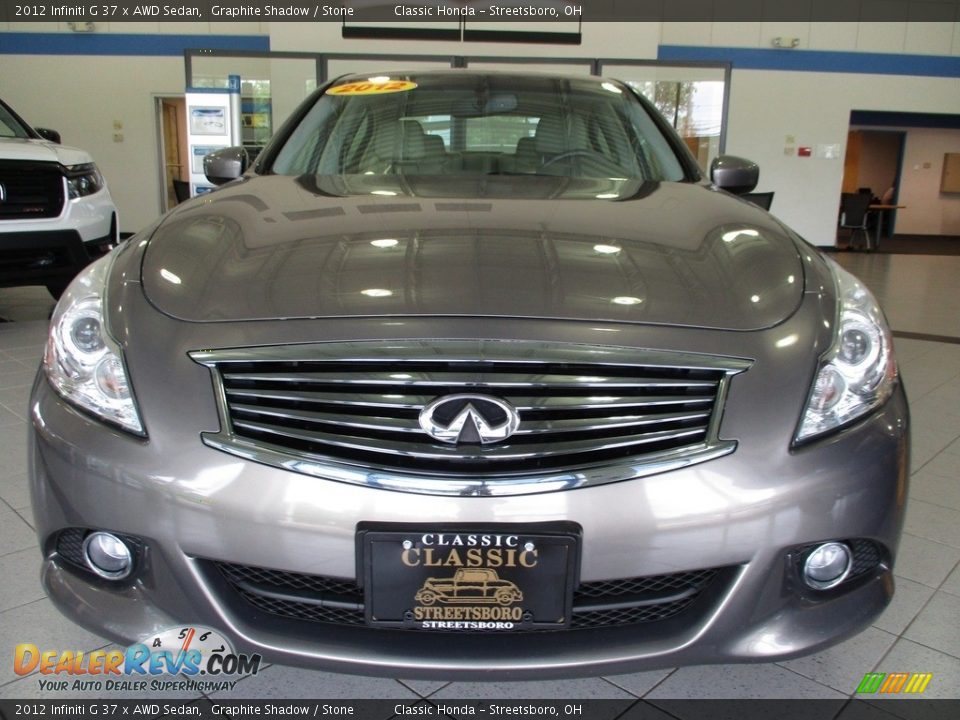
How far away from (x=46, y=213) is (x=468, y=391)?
417 centimetres

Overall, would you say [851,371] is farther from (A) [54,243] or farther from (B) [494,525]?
(A) [54,243]

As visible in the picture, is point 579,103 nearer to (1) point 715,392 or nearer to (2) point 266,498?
(1) point 715,392

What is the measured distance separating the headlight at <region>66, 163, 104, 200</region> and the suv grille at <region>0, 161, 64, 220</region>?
0.24ft

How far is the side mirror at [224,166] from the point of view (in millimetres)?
2139

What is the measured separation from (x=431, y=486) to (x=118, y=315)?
56 centimetres

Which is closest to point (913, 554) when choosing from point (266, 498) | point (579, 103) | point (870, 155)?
point (579, 103)

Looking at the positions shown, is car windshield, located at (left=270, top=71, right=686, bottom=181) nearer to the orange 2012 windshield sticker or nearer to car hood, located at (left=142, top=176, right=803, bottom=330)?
the orange 2012 windshield sticker

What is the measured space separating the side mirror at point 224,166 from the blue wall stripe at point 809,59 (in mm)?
10273

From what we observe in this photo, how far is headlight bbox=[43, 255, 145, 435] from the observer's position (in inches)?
44.8

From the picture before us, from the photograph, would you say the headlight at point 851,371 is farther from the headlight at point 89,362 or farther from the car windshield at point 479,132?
the headlight at point 89,362

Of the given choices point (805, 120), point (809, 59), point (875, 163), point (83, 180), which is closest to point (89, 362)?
point (83, 180)

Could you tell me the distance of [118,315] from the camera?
1211 millimetres

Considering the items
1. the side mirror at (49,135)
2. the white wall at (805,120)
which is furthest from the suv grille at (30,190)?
the white wall at (805,120)
